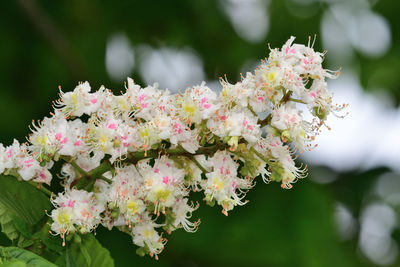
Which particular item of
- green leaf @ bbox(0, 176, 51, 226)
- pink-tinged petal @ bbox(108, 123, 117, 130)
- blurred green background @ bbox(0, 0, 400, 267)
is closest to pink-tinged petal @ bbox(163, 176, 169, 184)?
pink-tinged petal @ bbox(108, 123, 117, 130)

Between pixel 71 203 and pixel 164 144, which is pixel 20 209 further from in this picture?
pixel 164 144

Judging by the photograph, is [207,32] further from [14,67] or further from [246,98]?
[246,98]

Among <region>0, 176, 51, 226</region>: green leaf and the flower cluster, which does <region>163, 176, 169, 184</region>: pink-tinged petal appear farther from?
<region>0, 176, 51, 226</region>: green leaf

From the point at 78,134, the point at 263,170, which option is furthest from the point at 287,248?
the point at 78,134

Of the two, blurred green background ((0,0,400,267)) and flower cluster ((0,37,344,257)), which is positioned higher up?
flower cluster ((0,37,344,257))

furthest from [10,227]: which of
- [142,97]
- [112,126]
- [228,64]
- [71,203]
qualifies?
[228,64]

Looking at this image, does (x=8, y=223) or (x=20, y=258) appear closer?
(x=20, y=258)
